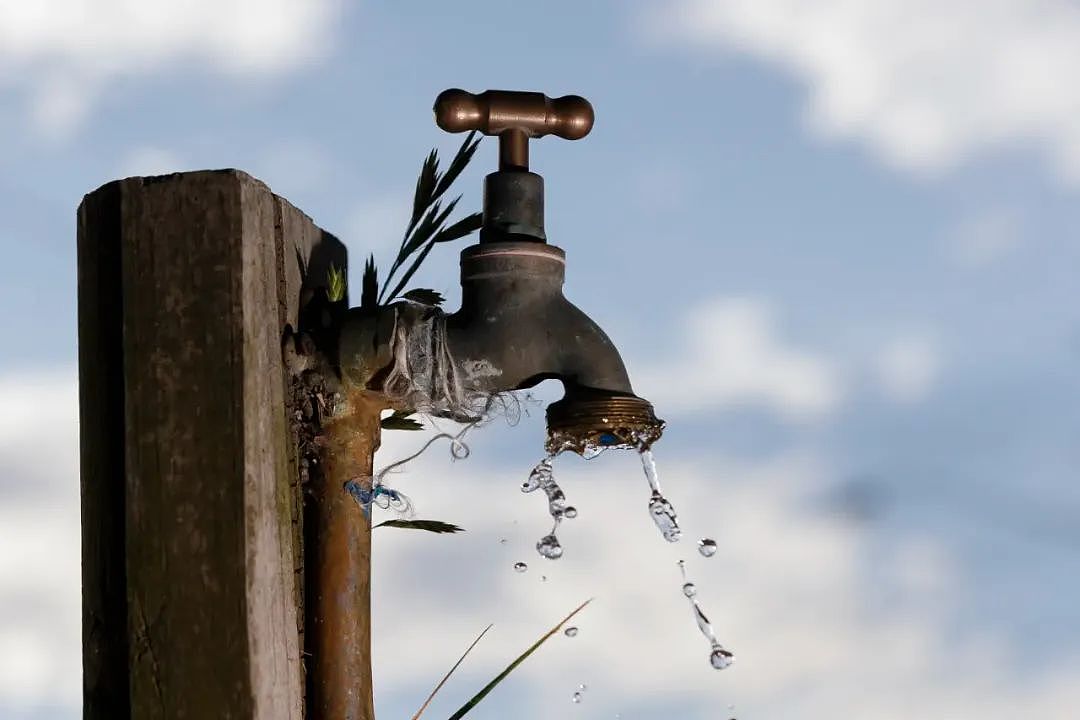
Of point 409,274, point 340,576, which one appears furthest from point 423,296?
point 340,576

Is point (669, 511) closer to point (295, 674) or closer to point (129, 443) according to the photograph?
point (295, 674)

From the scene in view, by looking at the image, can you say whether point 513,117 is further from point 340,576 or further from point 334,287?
point 340,576

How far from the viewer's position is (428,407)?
3.25 metres

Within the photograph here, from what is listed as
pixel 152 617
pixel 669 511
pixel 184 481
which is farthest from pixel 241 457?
pixel 669 511

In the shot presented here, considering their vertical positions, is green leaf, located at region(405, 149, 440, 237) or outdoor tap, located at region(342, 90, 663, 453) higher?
green leaf, located at region(405, 149, 440, 237)

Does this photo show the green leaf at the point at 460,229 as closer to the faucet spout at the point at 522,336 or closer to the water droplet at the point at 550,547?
the faucet spout at the point at 522,336

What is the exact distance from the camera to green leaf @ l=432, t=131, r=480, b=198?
11.3 feet

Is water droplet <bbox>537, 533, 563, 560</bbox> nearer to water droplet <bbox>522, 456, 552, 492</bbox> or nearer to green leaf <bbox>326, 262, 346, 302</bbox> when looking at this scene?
water droplet <bbox>522, 456, 552, 492</bbox>

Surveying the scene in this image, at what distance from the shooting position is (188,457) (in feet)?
9.69

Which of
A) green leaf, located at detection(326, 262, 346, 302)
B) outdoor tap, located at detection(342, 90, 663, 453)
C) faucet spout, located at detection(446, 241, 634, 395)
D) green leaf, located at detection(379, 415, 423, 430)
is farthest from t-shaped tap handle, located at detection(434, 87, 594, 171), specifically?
green leaf, located at detection(379, 415, 423, 430)

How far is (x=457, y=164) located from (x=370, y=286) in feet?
1.04

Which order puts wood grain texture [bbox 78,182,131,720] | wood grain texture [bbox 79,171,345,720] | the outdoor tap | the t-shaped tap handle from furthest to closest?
the t-shaped tap handle < the outdoor tap < wood grain texture [bbox 78,182,131,720] < wood grain texture [bbox 79,171,345,720]

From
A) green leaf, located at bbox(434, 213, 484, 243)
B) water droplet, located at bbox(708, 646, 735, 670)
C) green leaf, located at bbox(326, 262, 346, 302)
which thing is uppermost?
green leaf, located at bbox(434, 213, 484, 243)

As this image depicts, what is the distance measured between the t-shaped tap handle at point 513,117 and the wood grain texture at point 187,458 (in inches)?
16.2
